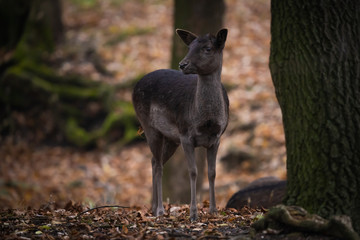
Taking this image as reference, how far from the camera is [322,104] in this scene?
470 cm

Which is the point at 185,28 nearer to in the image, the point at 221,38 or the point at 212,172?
the point at 221,38

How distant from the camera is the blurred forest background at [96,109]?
10.9 meters

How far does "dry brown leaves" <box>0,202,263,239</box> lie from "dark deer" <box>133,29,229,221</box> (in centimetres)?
31

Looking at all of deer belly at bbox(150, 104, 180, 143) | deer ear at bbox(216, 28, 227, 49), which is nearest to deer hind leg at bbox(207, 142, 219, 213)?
deer belly at bbox(150, 104, 180, 143)

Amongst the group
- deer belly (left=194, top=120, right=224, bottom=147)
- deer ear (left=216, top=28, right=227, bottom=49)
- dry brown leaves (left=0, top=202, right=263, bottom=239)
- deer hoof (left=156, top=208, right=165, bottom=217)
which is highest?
deer ear (left=216, top=28, right=227, bottom=49)

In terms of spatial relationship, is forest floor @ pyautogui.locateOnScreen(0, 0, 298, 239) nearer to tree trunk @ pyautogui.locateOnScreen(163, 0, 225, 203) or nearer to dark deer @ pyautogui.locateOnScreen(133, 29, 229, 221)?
dark deer @ pyautogui.locateOnScreen(133, 29, 229, 221)

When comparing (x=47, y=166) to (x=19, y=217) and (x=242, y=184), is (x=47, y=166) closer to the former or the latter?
(x=242, y=184)

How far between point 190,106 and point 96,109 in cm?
799

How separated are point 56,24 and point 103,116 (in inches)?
205

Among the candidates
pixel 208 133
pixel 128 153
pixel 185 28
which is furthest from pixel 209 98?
pixel 128 153

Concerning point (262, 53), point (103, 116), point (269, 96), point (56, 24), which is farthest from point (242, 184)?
point (56, 24)

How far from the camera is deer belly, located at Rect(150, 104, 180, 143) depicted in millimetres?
5953

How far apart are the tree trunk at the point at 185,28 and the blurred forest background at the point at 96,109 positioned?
0.56 metres

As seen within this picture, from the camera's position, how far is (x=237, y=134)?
11.9 metres
